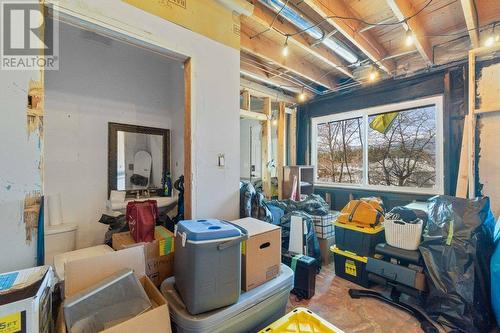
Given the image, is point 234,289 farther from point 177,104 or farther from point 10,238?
point 177,104

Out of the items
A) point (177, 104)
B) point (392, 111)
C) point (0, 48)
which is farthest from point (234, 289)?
point (392, 111)

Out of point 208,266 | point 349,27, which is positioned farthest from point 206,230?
point 349,27

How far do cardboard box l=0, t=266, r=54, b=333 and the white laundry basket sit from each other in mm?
2536

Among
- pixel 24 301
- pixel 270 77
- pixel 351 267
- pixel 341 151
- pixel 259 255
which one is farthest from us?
pixel 341 151

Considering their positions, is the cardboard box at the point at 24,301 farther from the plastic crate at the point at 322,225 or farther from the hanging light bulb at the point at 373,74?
the hanging light bulb at the point at 373,74

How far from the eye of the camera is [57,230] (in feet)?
6.51

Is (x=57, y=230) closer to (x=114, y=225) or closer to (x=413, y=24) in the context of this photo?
(x=114, y=225)

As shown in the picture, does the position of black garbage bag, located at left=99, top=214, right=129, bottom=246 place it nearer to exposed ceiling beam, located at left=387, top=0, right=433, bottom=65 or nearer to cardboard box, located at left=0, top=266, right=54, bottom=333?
cardboard box, located at left=0, top=266, right=54, bottom=333

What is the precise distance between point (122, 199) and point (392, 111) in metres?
3.82

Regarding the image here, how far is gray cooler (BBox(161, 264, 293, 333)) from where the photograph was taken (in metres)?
1.13

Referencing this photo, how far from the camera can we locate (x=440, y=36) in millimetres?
2580

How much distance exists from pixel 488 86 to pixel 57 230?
184 inches

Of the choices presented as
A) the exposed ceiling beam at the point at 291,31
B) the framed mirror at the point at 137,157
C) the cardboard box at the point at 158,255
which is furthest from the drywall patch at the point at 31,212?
the exposed ceiling beam at the point at 291,31

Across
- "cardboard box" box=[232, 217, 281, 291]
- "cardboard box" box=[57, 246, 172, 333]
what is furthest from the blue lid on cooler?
"cardboard box" box=[57, 246, 172, 333]
